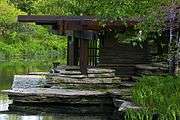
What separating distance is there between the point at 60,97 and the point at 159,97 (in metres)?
6.70

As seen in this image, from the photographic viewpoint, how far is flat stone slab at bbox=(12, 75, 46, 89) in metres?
24.0

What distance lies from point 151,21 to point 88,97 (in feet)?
21.9

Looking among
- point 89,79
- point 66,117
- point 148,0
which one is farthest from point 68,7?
point 148,0

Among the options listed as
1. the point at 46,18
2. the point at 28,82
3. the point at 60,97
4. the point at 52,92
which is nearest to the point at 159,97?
the point at 60,97

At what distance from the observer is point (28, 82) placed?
25250mm

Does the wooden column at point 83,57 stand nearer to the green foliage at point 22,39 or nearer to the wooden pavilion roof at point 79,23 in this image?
the wooden pavilion roof at point 79,23

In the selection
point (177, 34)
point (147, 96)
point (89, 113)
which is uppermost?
point (177, 34)

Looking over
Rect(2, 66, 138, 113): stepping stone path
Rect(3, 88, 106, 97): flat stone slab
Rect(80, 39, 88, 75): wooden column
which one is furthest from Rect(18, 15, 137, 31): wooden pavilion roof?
Rect(3, 88, 106, 97): flat stone slab

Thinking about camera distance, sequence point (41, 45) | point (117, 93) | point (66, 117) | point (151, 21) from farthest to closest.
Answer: point (41, 45)
point (117, 93)
point (66, 117)
point (151, 21)

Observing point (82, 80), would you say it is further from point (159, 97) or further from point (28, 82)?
point (159, 97)

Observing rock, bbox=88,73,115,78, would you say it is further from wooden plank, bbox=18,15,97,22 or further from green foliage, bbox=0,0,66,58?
green foliage, bbox=0,0,66,58

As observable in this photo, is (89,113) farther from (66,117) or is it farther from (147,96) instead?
(147,96)

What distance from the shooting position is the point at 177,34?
20.8m

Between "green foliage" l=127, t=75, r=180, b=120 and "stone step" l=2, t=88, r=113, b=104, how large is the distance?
3.80 metres
